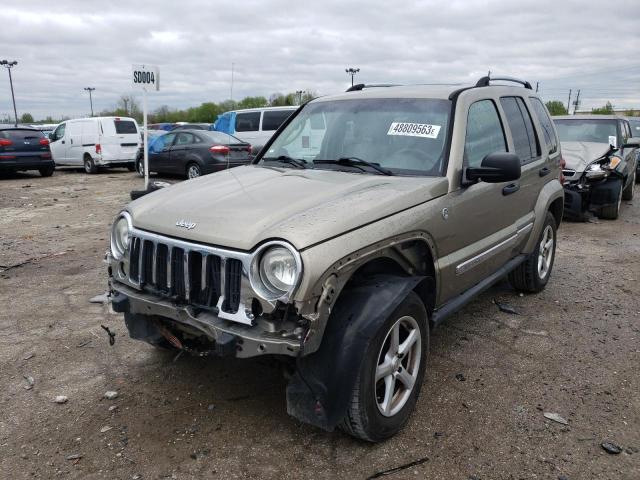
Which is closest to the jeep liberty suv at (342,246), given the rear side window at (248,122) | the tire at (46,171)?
the rear side window at (248,122)

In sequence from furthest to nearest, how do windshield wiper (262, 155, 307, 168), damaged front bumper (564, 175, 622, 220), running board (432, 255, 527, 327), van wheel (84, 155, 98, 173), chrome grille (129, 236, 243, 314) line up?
van wheel (84, 155, 98, 173), damaged front bumper (564, 175, 622, 220), windshield wiper (262, 155, 307, 168), running board (432, 255, 527, 327), chrome grille (129, 236, 243, 314)

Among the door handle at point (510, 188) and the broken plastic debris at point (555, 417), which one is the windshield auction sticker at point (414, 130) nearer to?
the door handle at point (510, 188)

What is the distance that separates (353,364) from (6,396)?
2.32 meters

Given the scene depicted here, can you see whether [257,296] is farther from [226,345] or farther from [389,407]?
[389,407]

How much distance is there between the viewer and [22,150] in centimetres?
1559

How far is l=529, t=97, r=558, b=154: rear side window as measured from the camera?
5027mm

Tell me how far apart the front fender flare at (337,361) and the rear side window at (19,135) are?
51.6ft

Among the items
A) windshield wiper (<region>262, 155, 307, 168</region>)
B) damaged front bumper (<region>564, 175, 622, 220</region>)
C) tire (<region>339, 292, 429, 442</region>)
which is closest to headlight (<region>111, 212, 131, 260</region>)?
windshield wiper (<region>262, 155, 307, 168</region>)

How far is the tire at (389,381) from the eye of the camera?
2.65 meters

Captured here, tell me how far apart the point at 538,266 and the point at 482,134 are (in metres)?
1.77

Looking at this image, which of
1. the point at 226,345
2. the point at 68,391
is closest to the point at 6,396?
the point at 68,391

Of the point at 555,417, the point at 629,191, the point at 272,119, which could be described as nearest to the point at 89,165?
the point at 272,119

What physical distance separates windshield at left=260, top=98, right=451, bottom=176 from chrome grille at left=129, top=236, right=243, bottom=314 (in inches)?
51.5

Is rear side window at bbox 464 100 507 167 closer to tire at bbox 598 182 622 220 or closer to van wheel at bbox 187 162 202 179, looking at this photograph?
tire at bbox 598 182 622 220
